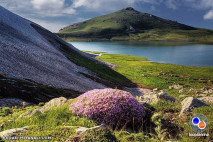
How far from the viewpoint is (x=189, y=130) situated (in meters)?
8.02

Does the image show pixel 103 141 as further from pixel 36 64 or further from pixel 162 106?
pixel 36 64

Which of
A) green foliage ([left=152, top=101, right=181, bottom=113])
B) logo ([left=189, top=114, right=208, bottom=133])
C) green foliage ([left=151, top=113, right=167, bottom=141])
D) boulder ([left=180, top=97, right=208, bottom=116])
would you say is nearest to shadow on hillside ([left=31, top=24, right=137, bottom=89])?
green foliage ([left=152, top=101, right=181, bottom=113])

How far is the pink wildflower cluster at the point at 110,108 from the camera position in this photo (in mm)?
9234

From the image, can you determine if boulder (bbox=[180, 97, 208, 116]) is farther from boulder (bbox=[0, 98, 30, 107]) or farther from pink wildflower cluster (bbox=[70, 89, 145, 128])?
boulder (bbox=[0, 98, 30, 107])

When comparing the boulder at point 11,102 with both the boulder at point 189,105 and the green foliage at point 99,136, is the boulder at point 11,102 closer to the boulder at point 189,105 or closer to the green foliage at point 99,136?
the green foliage at point 99,136

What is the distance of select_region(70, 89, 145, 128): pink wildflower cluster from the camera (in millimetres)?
9234

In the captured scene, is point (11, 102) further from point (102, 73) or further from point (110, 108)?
point (102, 73)

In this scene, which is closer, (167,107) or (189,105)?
(189,105)

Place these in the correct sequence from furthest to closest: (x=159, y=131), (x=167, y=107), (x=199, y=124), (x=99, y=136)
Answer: (x=167, y=107) < (x=199, y=124) < (x=159, y=131) < (x=99, y=136)

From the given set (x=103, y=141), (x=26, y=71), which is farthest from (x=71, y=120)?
(x=26, y=71)

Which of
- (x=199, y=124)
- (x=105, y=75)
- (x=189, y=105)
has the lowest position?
(x=199, y=124)

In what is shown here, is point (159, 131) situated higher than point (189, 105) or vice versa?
point (189, 105)

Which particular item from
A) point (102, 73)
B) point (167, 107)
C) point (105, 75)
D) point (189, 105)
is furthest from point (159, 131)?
point (102, 73)

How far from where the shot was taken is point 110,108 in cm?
958
